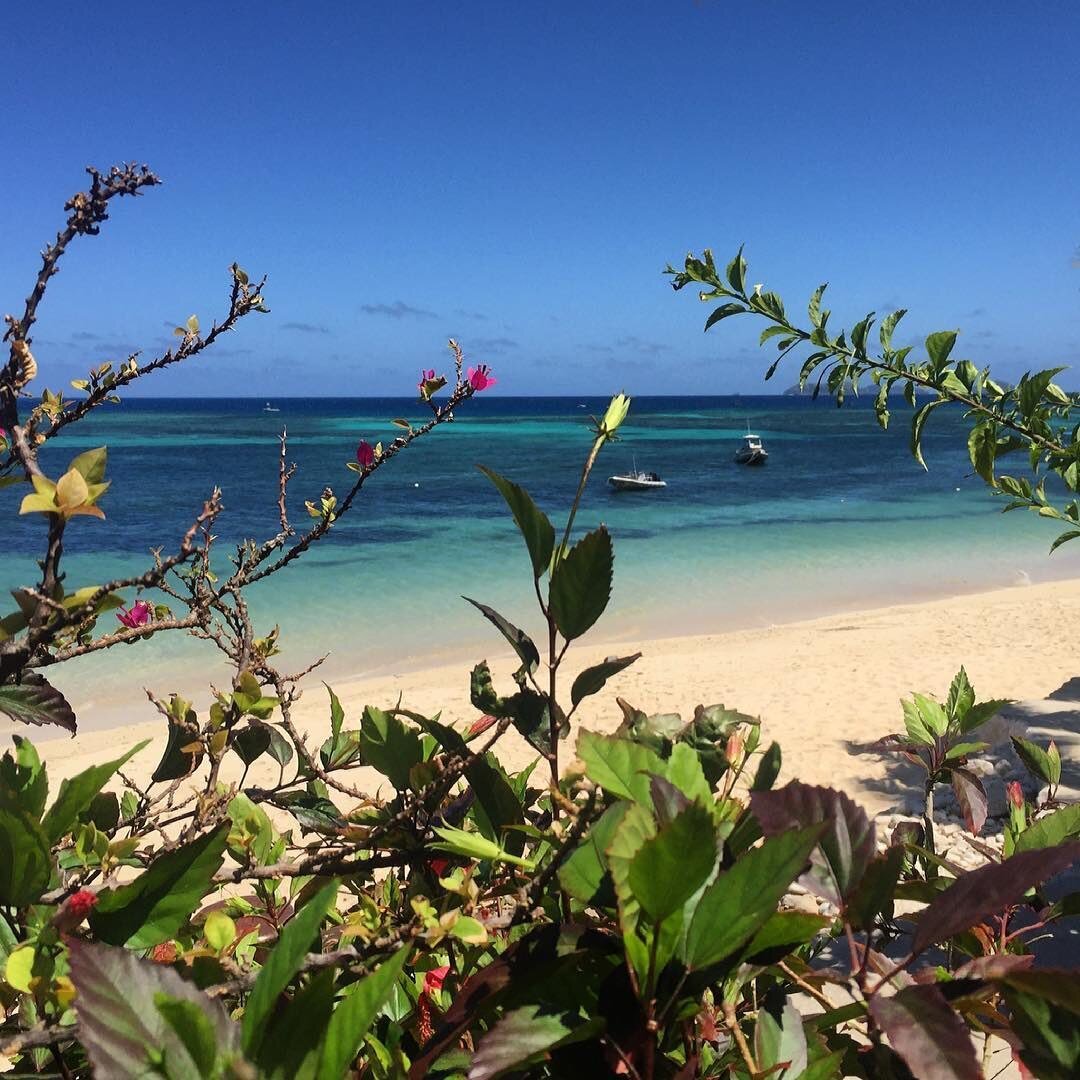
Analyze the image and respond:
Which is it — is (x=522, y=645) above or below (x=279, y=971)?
above

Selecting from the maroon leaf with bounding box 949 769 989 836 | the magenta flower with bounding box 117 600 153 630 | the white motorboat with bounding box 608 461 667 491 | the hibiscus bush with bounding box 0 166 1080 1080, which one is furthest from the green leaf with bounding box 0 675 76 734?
the white motorboat with bounding box 608 461 667 491

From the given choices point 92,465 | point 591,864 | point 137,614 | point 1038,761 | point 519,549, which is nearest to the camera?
point 591,864

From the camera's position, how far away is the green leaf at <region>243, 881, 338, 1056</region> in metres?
0.51

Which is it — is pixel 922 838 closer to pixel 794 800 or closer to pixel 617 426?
pixel 794 800

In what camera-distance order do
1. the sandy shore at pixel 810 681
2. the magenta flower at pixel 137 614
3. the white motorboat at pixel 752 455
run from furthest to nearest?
the white motorboat at pixel 752 455, the sandy shore at pixel 810 681, the magenta flower at pixel 137 614

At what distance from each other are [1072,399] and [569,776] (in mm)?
2401

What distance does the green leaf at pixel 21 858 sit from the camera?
66 cm

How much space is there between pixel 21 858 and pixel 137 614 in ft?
1.86

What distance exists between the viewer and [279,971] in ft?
1.69

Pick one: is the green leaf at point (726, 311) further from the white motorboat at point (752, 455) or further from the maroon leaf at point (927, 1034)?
the white motorboat at point (752, 455)

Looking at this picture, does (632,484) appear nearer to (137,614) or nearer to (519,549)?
(519,549)

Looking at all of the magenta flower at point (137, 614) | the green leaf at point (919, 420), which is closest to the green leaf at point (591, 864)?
the magenta flower at point (137, 614)

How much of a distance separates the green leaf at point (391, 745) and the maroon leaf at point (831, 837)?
425 mm

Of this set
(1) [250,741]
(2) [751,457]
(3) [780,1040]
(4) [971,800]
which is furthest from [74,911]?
(2) [751,457]
